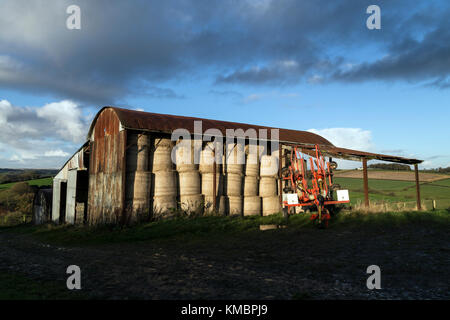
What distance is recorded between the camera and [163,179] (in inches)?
619

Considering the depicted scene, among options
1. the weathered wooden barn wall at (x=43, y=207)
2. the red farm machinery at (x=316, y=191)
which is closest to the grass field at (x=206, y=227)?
the red farm machinery at (x=316, y=191)

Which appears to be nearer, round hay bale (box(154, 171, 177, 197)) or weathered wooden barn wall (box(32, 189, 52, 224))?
round hay bale (box(154, 171, 177, 197))

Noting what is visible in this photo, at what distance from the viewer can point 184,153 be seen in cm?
1669

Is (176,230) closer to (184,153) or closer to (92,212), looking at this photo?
(184,153)

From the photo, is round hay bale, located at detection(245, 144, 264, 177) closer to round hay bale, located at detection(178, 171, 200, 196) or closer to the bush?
round hay bale, located at detection(178, 171, 200, 196)

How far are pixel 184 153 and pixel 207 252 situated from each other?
8.08 m

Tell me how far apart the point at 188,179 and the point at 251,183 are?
3.86 metres

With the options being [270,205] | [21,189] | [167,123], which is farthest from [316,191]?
[21,189]

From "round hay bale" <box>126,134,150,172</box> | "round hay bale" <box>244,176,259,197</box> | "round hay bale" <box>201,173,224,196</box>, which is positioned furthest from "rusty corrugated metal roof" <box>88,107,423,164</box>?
"round hay bale" <box>244,176,259,197</box>

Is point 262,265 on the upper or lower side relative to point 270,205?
lower

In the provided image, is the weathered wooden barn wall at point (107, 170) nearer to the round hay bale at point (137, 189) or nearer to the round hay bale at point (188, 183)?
the round hay bale at point (137, 189)

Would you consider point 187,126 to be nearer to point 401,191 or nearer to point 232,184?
point 232,184

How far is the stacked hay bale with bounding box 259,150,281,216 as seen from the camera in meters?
18.3

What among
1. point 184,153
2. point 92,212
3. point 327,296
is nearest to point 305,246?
point 327,296
